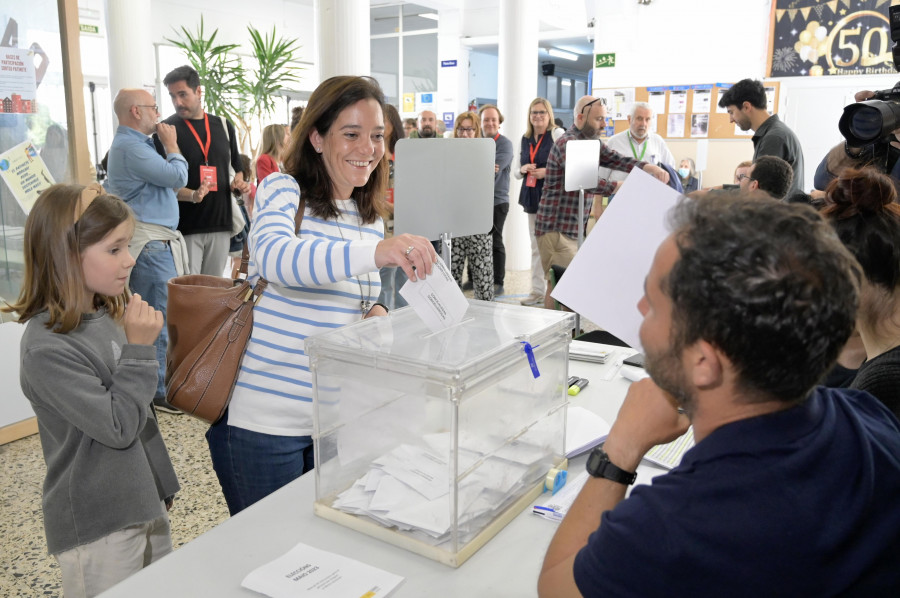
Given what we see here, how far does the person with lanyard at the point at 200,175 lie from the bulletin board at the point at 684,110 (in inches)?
190

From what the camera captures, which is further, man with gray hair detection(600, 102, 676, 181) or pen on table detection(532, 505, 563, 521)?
man with gray hair detection(600, 102, 676, 181)

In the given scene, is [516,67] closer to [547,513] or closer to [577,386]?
[577,386]

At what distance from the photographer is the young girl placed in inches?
54.7

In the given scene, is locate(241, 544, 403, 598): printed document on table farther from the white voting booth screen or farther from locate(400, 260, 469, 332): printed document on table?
the white voting booth screen

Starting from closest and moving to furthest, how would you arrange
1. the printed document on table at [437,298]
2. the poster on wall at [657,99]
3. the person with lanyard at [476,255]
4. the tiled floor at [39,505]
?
the printed document on table at [437,298]
the tiled floor at [39,505]
the person with lanyard at [476,255]
the poster on wall at [657,99]

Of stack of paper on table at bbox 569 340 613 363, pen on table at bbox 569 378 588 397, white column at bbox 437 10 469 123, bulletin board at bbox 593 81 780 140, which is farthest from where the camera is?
white column at bbox 437 10 469 123

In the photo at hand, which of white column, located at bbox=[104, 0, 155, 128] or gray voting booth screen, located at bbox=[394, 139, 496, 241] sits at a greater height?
white column, located at bbox=[104, 0, 155, 128]

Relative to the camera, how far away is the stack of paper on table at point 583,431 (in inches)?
55.8

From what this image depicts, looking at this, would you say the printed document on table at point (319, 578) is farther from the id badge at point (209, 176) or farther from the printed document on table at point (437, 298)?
the id badge at point (209, 176)

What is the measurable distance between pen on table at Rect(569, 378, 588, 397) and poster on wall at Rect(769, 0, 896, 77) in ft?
18.8

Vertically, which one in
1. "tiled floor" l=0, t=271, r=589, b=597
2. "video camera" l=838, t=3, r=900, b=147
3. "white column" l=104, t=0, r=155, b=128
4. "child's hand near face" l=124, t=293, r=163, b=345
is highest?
"white column" l=104, t=0, r=155, b=128

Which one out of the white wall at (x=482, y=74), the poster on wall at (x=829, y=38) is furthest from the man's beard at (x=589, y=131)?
the white wall at (x=482, y=74)

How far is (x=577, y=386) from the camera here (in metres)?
1.77

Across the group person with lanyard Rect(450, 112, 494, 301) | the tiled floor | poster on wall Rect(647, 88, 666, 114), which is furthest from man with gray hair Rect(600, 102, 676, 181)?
the tiled floor
